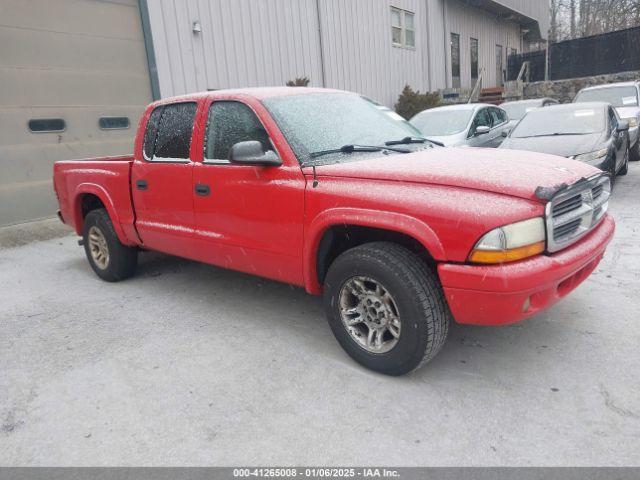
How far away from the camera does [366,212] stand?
2.94 m

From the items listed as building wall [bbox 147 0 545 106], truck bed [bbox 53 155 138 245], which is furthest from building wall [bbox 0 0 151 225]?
truck bed [bbox 53 155 138 245]

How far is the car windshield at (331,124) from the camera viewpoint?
11.4ft

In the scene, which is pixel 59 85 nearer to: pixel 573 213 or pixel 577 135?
pixel 573 213

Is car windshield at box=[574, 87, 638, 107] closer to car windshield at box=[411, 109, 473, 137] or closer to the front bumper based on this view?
car windshield at box=[411, 109, 473, 137]

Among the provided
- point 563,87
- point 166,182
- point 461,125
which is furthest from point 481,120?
point 563,87

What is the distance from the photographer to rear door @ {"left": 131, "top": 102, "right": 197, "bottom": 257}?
414cm

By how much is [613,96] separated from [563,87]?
38.6ft

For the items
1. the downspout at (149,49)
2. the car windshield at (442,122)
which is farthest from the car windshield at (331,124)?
the downspout at (149,49)

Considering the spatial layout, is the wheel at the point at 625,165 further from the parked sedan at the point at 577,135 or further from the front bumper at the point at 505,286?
the front bumper at the point at 505,286

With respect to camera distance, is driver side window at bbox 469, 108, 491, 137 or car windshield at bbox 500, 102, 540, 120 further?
car windshield at bbox 500, 102, 540, 120

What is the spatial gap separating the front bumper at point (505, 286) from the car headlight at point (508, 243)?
0.04m

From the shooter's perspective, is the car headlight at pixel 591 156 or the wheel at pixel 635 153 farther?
the wheel at pixel 635 153

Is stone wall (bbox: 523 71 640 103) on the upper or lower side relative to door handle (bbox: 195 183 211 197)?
upper

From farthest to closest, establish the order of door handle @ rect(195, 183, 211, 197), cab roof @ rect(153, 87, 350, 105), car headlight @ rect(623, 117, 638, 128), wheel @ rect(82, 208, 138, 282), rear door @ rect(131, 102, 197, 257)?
car headlight @ rect(623, 117, 638, 128), wheel @ rect(82, 208, 138, 282), rear door @ rect(131, 102, 197, 257), door handle @ rect(195, 183, 211, 197), cab roof @ rect(153, 87, 350, 105)
